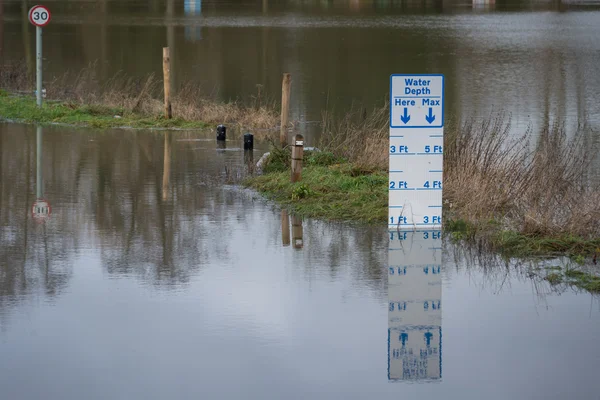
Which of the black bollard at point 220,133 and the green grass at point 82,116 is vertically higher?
the green grass at point 82,116

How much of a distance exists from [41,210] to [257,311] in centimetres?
504

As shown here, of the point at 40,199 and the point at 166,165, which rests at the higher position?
the point at 166,165

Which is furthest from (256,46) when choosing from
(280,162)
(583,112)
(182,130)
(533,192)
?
(533,192)

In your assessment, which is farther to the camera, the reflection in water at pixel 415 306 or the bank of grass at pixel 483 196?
the bank of grass at pixel 483 196

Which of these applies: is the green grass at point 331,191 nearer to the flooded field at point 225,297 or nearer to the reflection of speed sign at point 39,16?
the flooded field at point 225,297

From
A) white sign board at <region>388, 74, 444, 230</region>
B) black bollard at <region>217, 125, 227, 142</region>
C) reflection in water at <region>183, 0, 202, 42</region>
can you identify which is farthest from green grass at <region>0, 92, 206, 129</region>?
reflection in water at <region>183, 0, 202, 42</region>

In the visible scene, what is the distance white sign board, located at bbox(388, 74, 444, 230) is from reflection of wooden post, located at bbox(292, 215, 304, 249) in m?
0.96

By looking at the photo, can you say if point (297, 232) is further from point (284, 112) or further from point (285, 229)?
point (284, 112)

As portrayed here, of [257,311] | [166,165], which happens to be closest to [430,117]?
[257,311]

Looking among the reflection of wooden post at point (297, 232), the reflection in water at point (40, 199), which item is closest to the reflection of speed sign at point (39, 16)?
the reflection in water at point (40, 199)

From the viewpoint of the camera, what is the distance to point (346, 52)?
47.9 m

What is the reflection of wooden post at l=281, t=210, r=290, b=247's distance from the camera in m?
11.2

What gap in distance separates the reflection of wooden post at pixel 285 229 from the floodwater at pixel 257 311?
0.7 inches

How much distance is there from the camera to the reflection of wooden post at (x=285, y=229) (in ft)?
36.8
